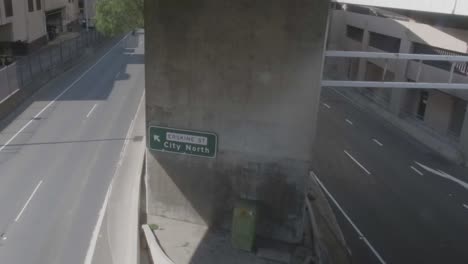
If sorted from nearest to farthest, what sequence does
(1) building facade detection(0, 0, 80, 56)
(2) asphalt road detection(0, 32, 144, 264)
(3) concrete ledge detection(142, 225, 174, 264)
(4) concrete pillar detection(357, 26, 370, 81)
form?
(3) concrete ledge detection(142, 225, 174, 264) → (2) asphalt road detection(0, 32, 144, 264) → (1) building facade detection(0, 0, 80, 56) → (4) concrete pillar detection(357, 26, 370, 81)

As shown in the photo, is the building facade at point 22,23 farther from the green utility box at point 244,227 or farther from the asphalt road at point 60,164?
the green utility box at point 244,227

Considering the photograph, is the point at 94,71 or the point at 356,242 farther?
the point at 94,71

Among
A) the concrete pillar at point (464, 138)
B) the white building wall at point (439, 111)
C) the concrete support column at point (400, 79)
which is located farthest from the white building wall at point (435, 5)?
the concrete support column at point (400, 79)

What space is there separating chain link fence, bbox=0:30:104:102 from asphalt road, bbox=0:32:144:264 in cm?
104

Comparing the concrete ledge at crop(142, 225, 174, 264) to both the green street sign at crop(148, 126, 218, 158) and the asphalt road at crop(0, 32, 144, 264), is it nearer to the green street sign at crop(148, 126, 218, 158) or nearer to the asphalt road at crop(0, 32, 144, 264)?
the green street sign at crop(148, 126, 218, 158)

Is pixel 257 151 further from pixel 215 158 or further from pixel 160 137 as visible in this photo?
pixel 160 137

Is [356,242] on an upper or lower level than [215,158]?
lower

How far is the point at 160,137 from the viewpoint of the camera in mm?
12055

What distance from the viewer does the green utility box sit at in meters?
11.2

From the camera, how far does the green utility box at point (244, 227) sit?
1116 cm

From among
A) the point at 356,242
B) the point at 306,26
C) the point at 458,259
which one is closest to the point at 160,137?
the point at 306,26

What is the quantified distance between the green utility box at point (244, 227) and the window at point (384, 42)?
27.2 meters

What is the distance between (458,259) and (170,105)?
36.8ft

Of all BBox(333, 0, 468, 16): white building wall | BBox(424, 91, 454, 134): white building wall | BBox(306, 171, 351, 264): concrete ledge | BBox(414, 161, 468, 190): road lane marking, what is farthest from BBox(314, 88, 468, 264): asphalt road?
BBox(333, 0, 468, 16): white building wall
